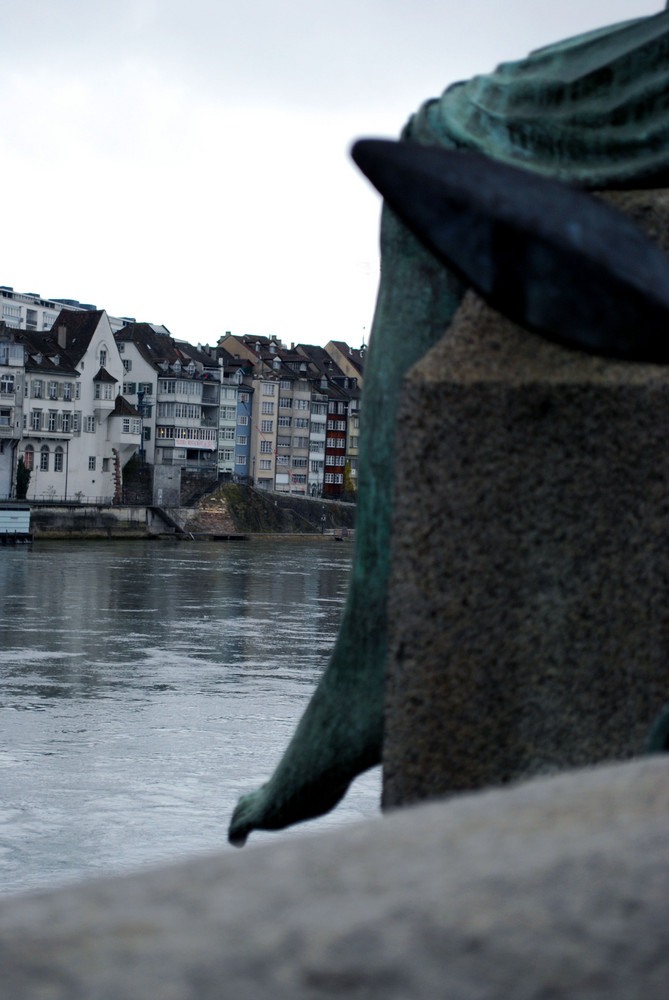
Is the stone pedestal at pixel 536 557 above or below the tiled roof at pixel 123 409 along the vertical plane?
below

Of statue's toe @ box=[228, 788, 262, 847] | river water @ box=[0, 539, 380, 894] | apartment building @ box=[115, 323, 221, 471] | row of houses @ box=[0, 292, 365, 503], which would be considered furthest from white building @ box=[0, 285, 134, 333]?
statue's toe @ box=[228, 788, 262, 847]

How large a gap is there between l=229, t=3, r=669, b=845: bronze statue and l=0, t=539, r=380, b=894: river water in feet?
38.3

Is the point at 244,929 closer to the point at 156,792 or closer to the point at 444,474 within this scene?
the point at 444,474

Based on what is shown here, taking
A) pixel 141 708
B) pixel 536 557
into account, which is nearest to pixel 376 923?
pixel 536 557

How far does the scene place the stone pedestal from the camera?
6.82ft

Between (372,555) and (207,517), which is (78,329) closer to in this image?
(207,517)

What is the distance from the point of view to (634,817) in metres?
1.16

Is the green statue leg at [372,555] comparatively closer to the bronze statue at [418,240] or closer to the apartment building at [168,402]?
the bronze statue at [418,240]

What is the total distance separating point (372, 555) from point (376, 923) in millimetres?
1396

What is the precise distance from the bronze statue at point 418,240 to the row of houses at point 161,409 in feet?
232

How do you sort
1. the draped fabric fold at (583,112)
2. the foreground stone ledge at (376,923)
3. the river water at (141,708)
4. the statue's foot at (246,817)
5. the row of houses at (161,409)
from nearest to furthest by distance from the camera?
the foreground stone ledge at (376,923) → the draped fabric fold at (583,112) → the statue's foot at (246,817) → the river water at (141,708) → the row of houses at (161,409)

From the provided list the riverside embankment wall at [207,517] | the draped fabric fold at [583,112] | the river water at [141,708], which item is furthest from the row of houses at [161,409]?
the draped fabric fold at [583,112]

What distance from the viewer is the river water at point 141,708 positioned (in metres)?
15.6

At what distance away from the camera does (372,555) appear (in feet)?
7.75
